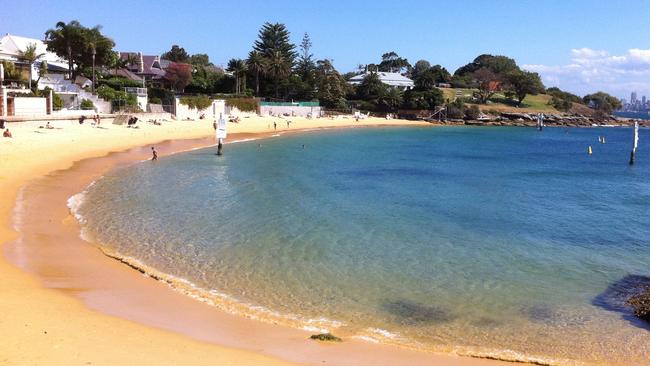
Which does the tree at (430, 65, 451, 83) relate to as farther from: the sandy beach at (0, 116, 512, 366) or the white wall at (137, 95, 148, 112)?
the sandy beach at (0, 116, 512, 366)

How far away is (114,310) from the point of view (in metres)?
12.1

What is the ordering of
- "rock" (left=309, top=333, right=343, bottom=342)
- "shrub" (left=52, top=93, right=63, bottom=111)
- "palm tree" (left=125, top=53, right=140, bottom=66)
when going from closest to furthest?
"rock" (left=309, top=333, right=343, bottom=342), "shrub" (left=52, top=93, right=63, bottom=111), "palm tree" (left=125, top=53, right=140, bottom=66)

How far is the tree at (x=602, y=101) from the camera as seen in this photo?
158 metres

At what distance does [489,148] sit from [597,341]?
57348mm

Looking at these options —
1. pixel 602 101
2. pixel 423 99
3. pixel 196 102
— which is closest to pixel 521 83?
pixel 423 99

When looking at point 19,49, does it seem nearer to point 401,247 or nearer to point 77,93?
point 77,93

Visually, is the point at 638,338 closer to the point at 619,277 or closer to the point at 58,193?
the point at 619,277

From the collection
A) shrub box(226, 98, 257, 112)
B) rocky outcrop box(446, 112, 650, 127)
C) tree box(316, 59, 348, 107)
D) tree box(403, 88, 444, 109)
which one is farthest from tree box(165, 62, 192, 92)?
rocky outcrop box(446, 112, 650, 127)

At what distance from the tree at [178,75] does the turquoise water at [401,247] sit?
48897 mm

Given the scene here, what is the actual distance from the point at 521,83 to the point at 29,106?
365ft

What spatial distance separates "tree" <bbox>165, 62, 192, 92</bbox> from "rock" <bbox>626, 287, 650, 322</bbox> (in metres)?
79.6

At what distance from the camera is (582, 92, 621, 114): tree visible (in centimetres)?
15750

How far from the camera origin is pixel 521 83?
130m

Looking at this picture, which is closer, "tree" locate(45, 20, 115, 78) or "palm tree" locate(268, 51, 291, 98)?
"tree" locate(45, 20, 115, 78)
